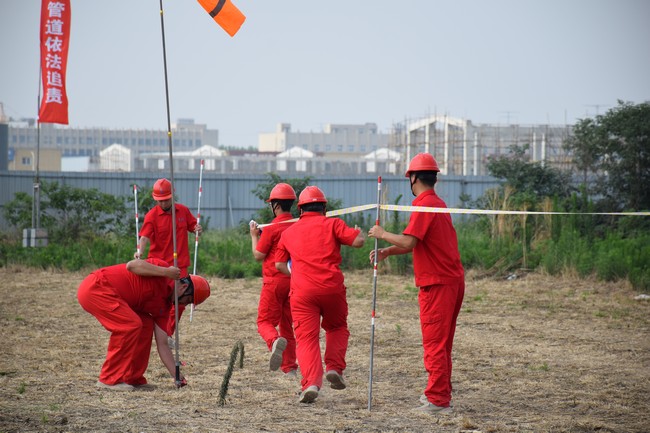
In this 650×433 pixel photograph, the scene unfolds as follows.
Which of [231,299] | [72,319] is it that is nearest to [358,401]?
[72,319]

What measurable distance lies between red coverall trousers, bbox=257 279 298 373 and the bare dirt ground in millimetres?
230

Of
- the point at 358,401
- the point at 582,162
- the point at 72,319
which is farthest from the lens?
the point at 582,162

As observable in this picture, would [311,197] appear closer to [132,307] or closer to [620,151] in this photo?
[132,307]

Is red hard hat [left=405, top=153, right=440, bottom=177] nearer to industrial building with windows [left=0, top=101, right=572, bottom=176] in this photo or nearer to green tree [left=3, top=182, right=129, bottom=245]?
industrial building with windows [left=0, top=101, right=572, bottom=176]

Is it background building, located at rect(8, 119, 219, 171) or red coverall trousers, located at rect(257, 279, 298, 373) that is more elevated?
background building, located at rect(8, 119, 219, 171)

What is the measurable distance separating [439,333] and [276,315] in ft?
7.75

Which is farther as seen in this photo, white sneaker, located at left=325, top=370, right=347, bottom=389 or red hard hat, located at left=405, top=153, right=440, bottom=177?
white sneaker, located at left=325, top=370, right=347, bottom=389

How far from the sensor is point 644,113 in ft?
76.0

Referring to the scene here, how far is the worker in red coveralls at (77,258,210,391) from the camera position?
8234 millimetres

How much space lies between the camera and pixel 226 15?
9.94m

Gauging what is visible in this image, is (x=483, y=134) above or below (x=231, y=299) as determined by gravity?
above

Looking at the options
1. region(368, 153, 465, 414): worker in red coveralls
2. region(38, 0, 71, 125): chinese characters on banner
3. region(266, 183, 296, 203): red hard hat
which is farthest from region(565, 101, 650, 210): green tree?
region(368, 153, 465, 414): worker in red coveralls

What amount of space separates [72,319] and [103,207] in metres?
8.60

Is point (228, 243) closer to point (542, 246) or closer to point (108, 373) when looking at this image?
point (542, 246)
